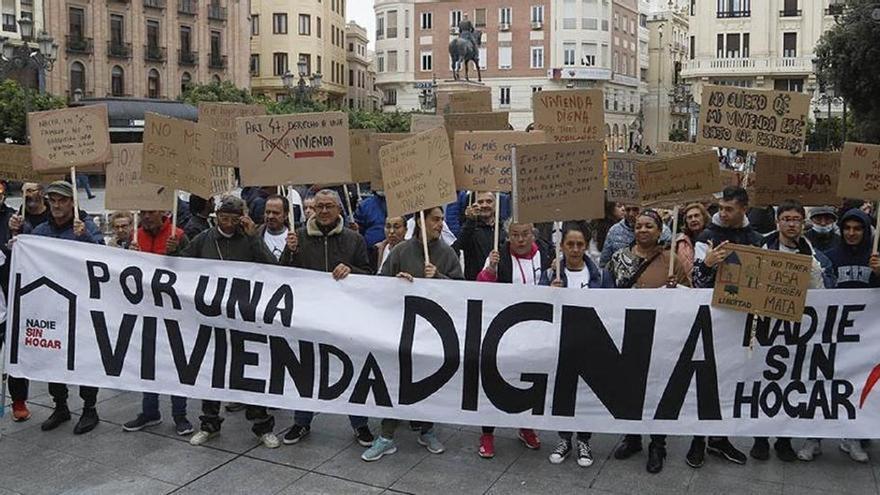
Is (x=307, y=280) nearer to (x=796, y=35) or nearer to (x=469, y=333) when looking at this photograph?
(x=469, y=333)

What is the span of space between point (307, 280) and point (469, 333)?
109 cm

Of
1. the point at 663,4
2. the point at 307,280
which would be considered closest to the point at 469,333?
A: the point at 307,280

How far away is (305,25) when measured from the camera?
69.1m

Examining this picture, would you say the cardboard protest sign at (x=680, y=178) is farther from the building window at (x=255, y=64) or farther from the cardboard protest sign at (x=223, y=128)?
the building window at (x=255, y=64)

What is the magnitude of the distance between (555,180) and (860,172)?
84.5 inches

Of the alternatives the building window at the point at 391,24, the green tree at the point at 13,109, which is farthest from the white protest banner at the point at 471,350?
the building window at the point at 391,24

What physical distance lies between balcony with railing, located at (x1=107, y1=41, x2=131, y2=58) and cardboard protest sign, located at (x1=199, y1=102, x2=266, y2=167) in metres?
47.3

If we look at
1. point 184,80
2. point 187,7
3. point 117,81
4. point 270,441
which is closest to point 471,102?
point 270,441

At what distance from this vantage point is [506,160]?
6.78 m

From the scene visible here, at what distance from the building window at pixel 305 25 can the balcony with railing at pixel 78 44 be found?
21079mm

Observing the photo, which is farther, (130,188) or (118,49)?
(118,49)

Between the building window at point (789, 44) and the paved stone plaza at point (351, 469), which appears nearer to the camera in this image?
the paved stone plaza at point (351, 469)

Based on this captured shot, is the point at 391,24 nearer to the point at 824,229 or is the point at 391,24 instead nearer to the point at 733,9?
the point at 733,9

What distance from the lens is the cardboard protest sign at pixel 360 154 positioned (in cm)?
971
